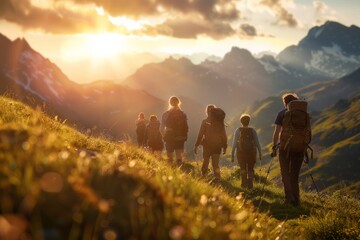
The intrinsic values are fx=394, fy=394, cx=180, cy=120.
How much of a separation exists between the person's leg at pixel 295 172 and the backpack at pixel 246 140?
116 inches

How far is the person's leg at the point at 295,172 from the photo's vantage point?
12625 millimetres

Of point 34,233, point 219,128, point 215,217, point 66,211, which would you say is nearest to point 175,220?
point 215,217

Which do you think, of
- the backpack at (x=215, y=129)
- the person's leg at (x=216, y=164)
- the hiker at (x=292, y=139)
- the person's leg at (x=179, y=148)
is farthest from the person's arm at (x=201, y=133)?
the hiker at (x=292, y=139)

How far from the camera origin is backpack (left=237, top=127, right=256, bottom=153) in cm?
1563

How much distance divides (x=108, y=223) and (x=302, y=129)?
9.51 meters

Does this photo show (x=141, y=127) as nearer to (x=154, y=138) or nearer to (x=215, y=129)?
(x=154, y=138)

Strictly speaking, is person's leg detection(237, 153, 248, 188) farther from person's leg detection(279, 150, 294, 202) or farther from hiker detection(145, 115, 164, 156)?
hiker detection(145, 115, 164, 156)

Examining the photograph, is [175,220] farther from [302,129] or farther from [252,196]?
[252,196]

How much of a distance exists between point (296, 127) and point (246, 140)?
369 cm

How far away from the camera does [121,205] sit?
419 centimetres

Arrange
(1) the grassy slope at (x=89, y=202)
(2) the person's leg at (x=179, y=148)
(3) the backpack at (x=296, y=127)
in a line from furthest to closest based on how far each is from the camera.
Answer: (2) the person's leg at (x=179, y=148) → (3) the backpack at (x=296, y=127) → (1) the grassy slope at (x=89, y=202)

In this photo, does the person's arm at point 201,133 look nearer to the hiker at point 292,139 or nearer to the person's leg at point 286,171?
the hiker at point 292,139

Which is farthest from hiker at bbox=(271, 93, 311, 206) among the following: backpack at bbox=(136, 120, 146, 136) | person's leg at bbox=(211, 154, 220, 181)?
backpack at bbox=(136, 120, 146, 136)

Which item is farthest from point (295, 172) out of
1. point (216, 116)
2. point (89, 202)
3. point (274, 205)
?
point (89, 202)
